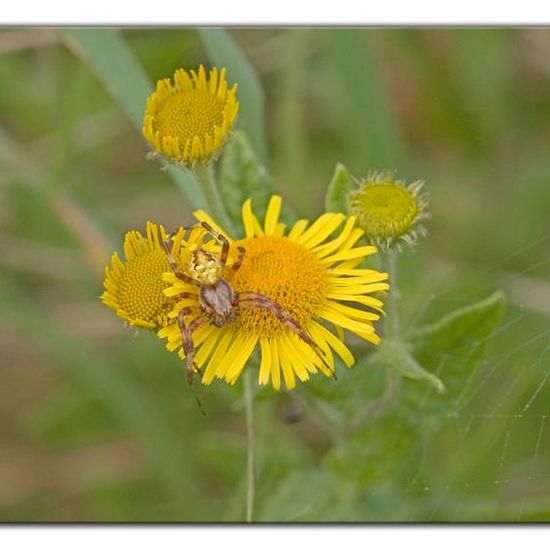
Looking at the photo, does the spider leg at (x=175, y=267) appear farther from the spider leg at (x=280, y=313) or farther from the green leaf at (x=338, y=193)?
the green leaf at (x=338, y=193)

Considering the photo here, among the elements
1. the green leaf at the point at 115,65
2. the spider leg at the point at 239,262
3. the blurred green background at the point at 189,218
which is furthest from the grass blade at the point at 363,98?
the spider leg at the point at 239,262

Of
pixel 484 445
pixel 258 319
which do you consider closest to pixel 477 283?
pixel 484 445

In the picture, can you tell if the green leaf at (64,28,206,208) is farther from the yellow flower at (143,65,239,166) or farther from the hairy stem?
the hairy stem

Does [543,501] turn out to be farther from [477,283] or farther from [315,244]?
[315,244]

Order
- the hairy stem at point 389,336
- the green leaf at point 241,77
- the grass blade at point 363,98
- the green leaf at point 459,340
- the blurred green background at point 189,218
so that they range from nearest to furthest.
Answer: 1. the hairy stem at point 389,336
2. the green leaf at point 459,340
3. the green leaf at point 241,77
4. the blurred green background at point 189,218
5. the grass blade at point 363,98

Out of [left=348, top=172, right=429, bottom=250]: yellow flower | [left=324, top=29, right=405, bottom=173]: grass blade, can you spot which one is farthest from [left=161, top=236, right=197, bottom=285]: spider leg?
[left=324, top=29, right=405, bottom=173]: grass blade
